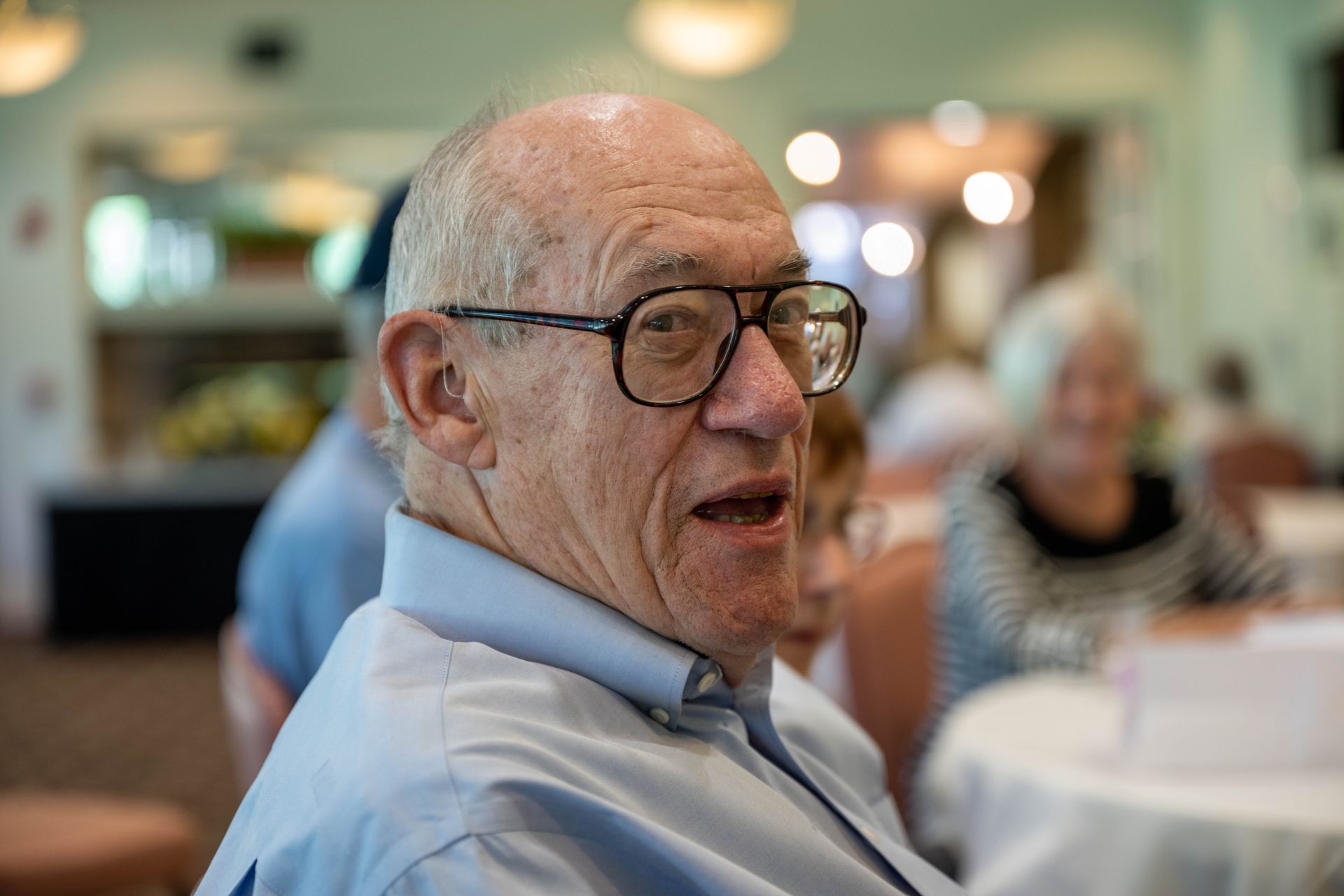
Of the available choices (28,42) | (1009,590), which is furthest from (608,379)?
(28,42)

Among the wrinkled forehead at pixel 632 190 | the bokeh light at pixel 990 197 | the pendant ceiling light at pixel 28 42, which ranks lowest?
the wrinkled forehead at pixel 632 190

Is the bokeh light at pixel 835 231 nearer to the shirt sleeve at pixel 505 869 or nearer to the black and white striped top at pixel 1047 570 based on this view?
the black and white striped top at pixel 1047 570

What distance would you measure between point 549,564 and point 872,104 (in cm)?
716

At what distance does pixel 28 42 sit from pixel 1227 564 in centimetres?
504

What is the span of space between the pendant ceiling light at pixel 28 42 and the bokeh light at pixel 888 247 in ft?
31.1

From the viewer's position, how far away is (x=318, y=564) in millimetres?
2072

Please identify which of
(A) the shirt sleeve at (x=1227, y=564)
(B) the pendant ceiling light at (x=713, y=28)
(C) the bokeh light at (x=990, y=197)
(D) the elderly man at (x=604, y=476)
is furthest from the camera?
(C) the bokeh light at (x=990, y=197)

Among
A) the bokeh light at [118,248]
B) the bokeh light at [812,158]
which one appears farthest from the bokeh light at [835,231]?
the bokeh light at [118,248]

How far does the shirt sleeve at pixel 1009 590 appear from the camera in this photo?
2467 mm

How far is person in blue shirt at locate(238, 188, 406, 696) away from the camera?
2.07 meters

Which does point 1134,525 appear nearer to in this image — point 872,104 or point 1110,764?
point 1110,764

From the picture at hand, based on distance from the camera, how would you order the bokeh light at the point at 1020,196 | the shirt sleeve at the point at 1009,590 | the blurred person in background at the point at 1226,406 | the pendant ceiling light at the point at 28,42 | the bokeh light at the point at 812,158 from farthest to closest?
1. the bokeh light at the point at 1020,196
2. the bokeh light at the point at 812,158
3. the blurred person in background at the point at 1226,406
4. the pendant ceiling light at the point at 28,42
5. the shirt sleeve at the point at 1009,590

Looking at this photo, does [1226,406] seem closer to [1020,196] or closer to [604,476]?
[1020,196]

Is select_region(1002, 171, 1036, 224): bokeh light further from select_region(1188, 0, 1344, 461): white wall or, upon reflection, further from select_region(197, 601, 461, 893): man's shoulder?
select_region(197, 601, 461, 893): man's shoulder
